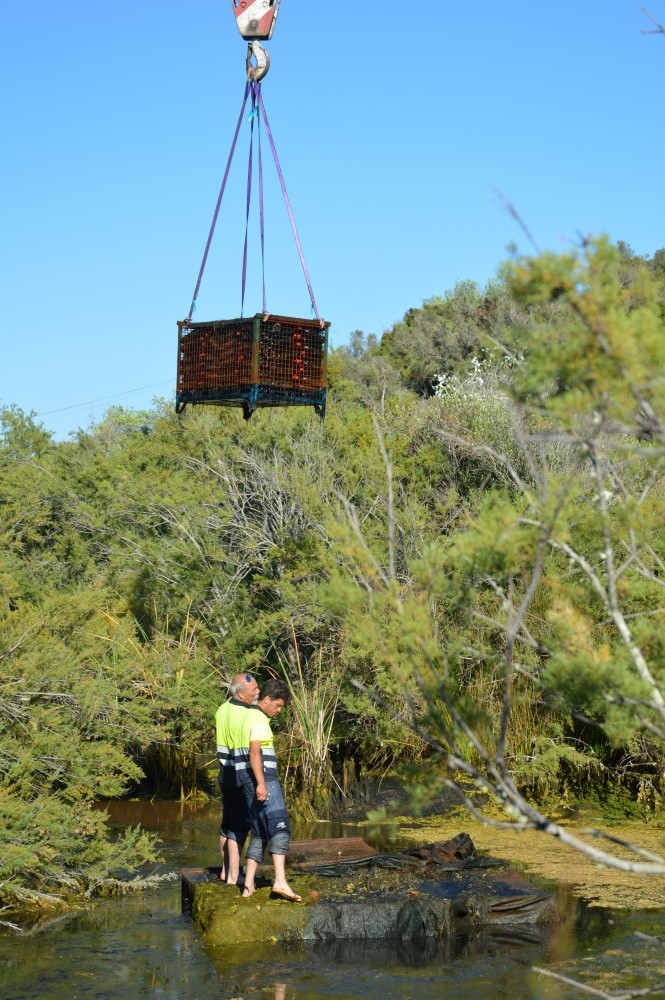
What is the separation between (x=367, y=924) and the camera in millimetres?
7383

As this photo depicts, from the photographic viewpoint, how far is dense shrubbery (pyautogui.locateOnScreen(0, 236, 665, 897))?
4.05 meters

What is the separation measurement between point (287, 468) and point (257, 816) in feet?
21.2

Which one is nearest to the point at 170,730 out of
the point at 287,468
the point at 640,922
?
the point at 287,468

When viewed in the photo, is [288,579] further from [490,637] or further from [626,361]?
[626,361]

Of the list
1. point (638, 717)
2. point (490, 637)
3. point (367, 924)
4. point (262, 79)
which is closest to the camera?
point (638, 717)

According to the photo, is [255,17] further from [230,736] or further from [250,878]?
[250,878]

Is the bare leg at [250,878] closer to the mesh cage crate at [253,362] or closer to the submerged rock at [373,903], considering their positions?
the submerged rock at [373,903]

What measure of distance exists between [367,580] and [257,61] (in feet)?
17.4

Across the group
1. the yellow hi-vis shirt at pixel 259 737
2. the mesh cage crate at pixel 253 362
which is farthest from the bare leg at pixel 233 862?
the mesh cage crate at pixel 253 362

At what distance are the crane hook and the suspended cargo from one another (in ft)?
0.38

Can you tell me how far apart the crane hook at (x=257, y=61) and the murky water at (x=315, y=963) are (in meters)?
5.98

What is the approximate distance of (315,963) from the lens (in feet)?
22.7

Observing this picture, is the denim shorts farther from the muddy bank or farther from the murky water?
the muddy bank

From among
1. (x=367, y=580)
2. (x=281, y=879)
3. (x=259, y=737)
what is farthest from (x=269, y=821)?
(x=367, y=580)
